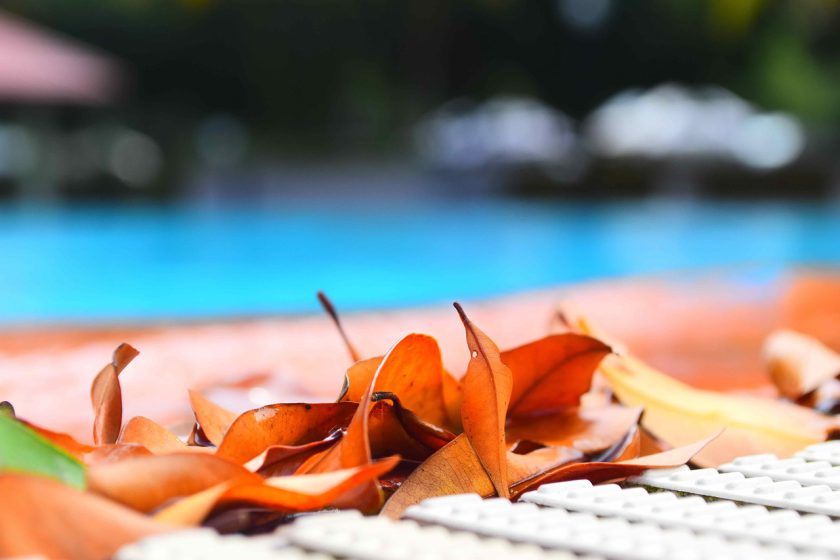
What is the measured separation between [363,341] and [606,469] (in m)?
1.19

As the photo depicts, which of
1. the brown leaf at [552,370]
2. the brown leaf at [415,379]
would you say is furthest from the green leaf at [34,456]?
the brown leaf at [552,370]

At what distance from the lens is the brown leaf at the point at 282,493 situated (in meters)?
0.57

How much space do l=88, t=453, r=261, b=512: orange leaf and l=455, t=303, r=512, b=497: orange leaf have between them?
177 mm

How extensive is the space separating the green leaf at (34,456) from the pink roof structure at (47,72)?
40.1ft

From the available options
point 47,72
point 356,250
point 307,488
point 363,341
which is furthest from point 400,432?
point 47,72

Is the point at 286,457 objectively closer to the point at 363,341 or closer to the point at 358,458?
the point at 358,458

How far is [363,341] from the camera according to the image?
1.92 meters

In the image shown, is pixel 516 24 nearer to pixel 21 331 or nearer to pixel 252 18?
pixel 252 18

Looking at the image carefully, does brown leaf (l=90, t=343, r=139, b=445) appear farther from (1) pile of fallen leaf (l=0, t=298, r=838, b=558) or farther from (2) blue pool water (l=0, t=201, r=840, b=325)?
(2) blue pool water (l=0, t=201, r=840, b=325)

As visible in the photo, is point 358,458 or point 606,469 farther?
point 606,469

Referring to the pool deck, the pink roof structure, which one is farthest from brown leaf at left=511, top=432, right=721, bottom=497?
the pink roof structure

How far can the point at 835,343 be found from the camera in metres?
1.86

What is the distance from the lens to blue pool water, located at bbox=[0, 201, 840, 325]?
19.7 ft

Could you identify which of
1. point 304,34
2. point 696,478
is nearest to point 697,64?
point 304,34
